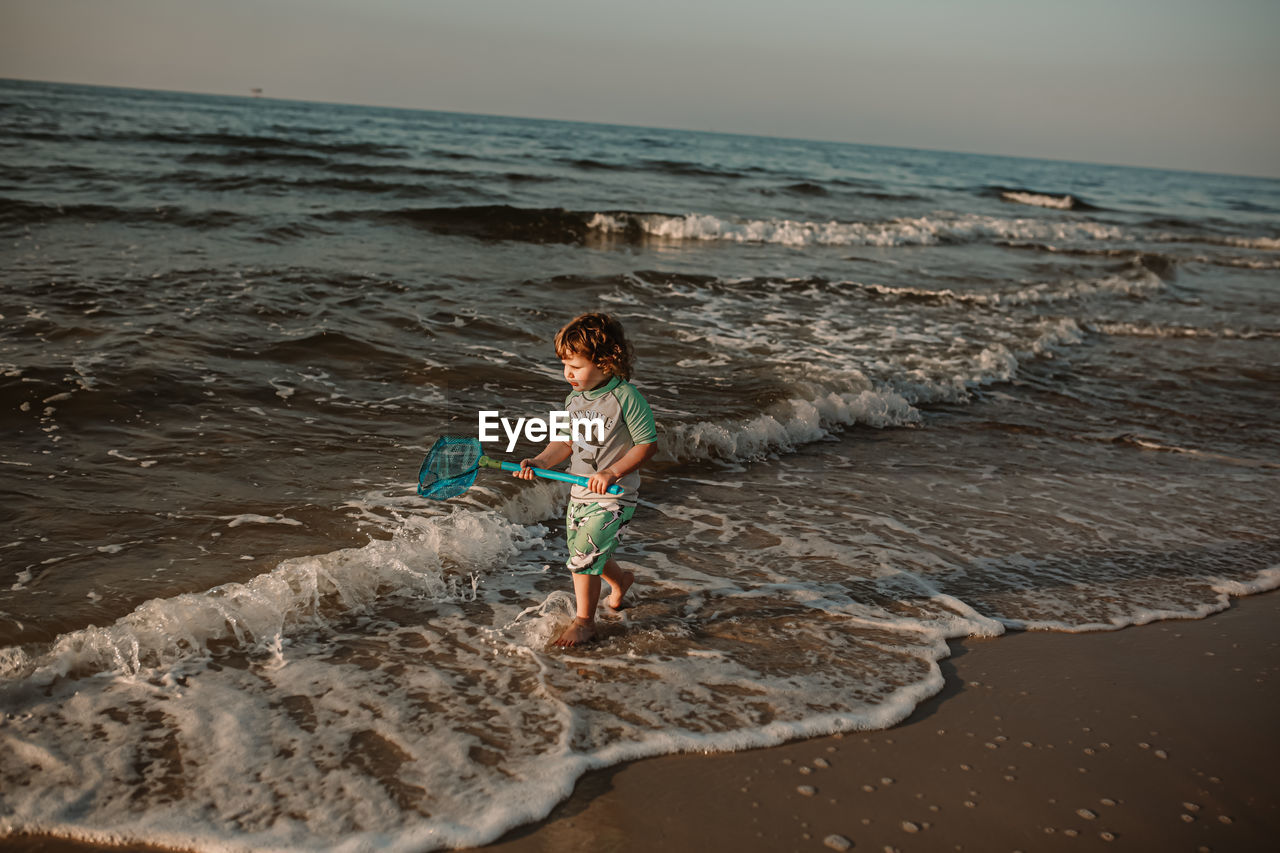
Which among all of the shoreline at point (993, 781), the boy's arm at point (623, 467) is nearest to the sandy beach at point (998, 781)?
the shoreline at point (993, 781)

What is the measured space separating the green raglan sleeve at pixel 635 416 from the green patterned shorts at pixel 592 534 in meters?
0.32

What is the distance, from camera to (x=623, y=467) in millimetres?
3795

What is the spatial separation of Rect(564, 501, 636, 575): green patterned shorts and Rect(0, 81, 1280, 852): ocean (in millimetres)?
385

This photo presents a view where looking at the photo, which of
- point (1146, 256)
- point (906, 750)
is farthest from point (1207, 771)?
point (1146, 256)

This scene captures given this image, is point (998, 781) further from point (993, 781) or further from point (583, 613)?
point (583, 613)

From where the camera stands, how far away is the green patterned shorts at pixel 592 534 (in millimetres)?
3877

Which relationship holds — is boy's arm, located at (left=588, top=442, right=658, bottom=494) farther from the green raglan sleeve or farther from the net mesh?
the net mesh

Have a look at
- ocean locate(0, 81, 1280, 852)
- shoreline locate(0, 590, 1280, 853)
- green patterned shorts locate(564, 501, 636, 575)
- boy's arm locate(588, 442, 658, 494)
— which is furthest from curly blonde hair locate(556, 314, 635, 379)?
shoreline locate(0, 590, 1280, 853)

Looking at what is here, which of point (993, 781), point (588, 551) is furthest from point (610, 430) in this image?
point (993, 781)

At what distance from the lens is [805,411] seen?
7520 millimetres

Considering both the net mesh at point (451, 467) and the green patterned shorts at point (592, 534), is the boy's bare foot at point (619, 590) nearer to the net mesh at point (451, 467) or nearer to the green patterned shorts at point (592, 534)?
the green patterned shorts at point (592, 534)

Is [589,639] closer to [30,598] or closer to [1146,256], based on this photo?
[30,598]

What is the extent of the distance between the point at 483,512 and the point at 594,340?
190 centimetres

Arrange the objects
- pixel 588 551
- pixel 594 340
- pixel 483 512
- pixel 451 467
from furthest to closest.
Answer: pixel 483 512 → pixel 451 467 → pixel 588 551 → pixel 594 340
